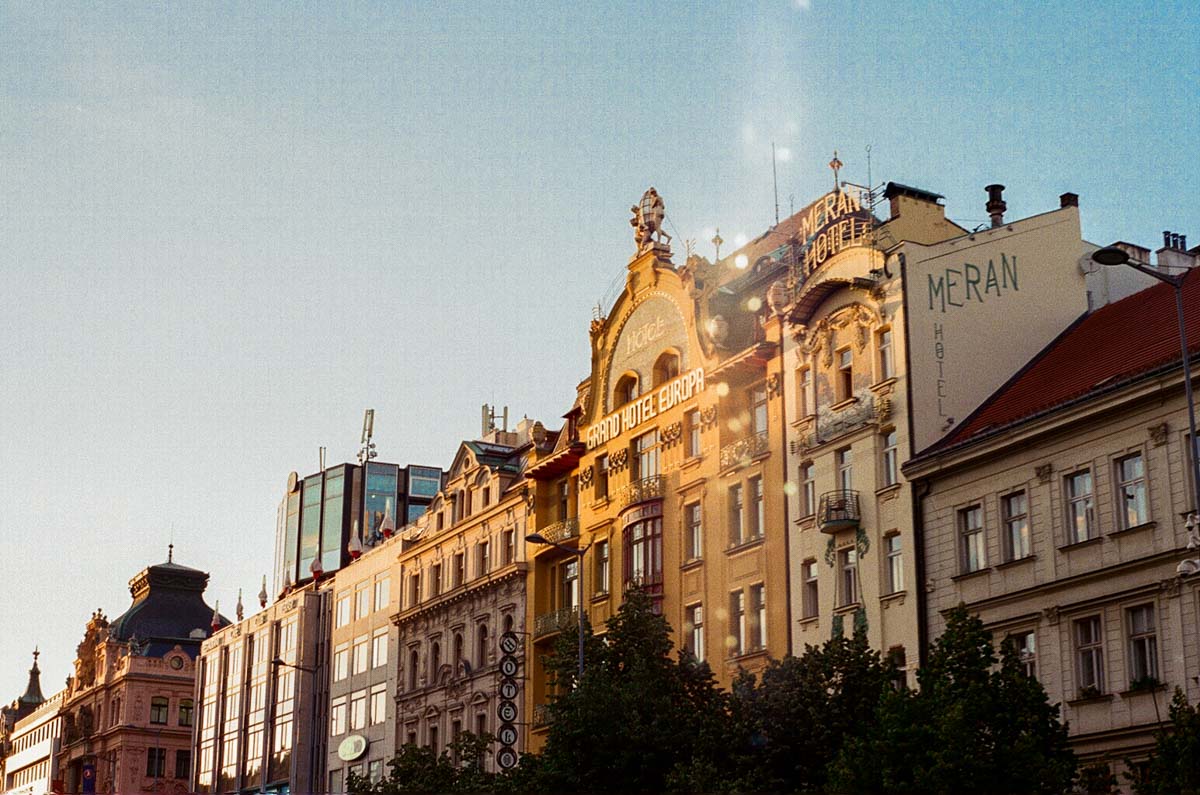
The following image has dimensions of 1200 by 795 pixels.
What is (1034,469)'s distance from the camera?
42.3m

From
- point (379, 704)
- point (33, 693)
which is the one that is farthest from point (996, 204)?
point (33, 693)

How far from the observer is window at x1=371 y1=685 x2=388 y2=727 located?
7719cm

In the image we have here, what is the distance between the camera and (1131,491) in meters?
39.6

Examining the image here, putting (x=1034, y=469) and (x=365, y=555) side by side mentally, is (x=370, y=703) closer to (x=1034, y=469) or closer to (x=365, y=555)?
(x=365, y=555)

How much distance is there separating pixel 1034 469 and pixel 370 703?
43346 millimetres

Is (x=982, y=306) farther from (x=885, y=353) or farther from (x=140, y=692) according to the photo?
(x=140, y=692)

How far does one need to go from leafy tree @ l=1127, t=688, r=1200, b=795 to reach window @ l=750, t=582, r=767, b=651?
66.5 feet

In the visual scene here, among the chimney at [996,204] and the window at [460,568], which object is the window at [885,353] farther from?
the window at [460,568]

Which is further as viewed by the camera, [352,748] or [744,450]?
[352,748]

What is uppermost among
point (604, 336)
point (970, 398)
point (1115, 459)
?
point (604, 336)

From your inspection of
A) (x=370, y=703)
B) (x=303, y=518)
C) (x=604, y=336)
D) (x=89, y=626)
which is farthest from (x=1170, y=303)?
(x=89, y=626)

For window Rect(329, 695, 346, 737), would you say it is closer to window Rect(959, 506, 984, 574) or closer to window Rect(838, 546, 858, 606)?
window Rect(838, 546, 858, 606)

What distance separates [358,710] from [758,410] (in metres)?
33.2

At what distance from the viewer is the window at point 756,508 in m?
53.1
